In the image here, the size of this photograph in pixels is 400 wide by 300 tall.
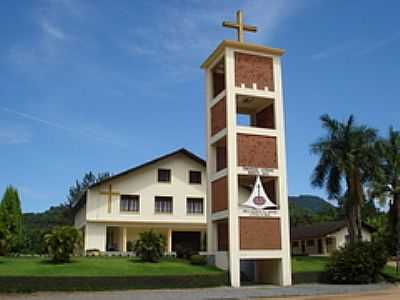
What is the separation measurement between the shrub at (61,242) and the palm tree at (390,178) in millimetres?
23759

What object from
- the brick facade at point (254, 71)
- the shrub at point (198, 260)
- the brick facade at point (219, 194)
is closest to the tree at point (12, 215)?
the shrub at point (198, 260)

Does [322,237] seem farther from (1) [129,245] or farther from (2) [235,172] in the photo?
(2) [235,172]

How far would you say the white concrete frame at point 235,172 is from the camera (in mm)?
28188

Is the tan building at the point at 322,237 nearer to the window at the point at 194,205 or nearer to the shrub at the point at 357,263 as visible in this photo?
the window at the point at 194,205

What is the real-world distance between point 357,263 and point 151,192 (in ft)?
64.2

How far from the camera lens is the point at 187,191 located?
43.3 m

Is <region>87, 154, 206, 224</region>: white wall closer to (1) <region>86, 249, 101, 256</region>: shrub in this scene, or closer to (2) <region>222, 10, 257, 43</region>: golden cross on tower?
(1) <region>86, 249, 101, 256</region>: shrub

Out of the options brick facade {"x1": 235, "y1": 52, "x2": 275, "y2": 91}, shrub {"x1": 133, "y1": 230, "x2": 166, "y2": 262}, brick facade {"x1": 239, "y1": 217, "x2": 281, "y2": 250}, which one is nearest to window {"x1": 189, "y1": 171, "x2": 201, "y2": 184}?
→ shrub {"x1": 133, "y1": 230, "x2": 166, "y2": 262}

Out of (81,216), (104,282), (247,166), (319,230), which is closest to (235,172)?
(247,166)

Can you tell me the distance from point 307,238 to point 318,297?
3308cm

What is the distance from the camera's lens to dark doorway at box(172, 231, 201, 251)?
45094 mm

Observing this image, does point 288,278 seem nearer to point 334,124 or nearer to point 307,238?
point 334,124

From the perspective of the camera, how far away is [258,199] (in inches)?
1153

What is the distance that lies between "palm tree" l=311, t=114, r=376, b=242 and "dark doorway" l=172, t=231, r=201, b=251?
1240cm
